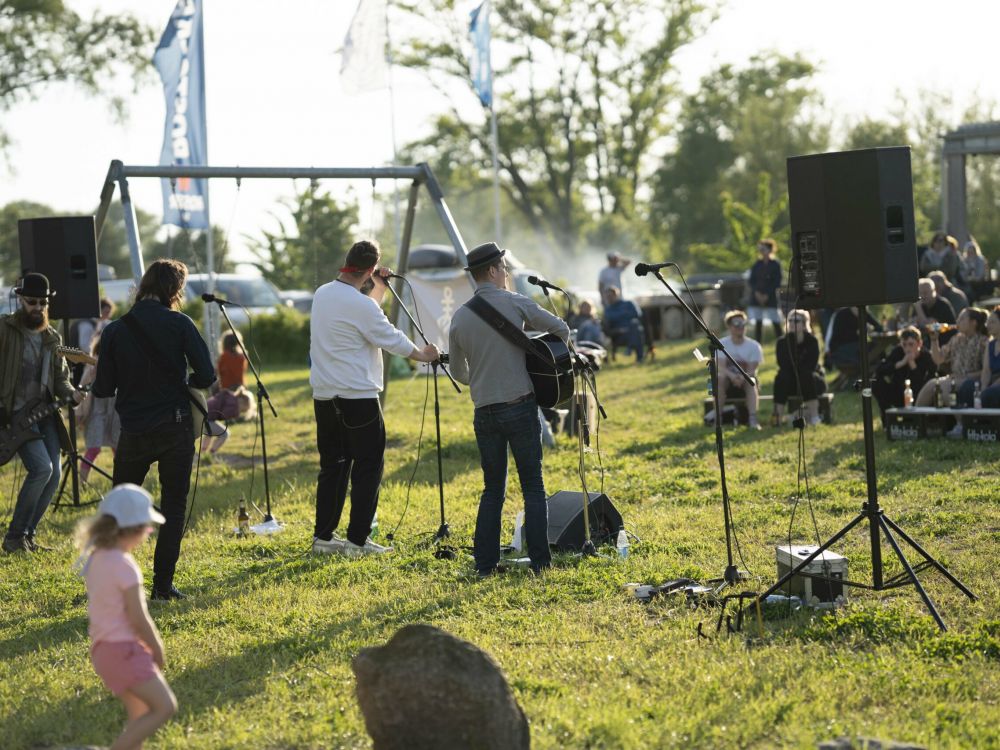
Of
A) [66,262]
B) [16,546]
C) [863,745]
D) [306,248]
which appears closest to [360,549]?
[16,546]

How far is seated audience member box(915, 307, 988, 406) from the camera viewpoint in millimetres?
13156

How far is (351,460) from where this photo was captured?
879 centimetres

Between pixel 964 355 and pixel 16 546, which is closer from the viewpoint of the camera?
pixel 16 546

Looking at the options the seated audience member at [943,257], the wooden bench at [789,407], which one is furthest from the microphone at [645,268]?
the seated audience member at [943,257]

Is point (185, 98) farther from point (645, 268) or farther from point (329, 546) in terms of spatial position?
point (645, 268)

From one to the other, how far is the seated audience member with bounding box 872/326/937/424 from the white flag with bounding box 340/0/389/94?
32.6 ft

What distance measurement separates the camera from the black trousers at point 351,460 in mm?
8531

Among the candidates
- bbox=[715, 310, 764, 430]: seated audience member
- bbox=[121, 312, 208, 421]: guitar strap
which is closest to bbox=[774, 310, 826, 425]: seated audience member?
bbox=[715, 310, 764, 430]: seated audience member

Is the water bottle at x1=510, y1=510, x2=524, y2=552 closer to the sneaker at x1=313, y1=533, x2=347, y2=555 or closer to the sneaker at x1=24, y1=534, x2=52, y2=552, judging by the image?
the sneaker at x1=313, y1=533, x2=347, y2=555

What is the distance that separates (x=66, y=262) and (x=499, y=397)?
5169 mm

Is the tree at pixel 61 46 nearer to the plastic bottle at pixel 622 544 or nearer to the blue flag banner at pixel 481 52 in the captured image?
the blue flag banner at pixel 481 52

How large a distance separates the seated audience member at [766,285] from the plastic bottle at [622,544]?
13623 millimetres

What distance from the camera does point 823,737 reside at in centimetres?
505

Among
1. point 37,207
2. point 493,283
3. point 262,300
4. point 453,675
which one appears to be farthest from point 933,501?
point 37,207
